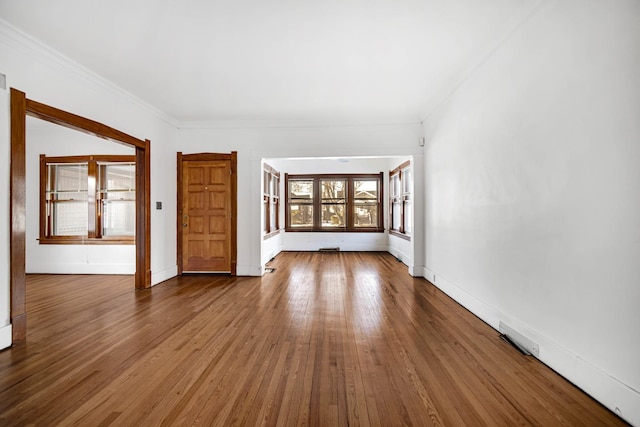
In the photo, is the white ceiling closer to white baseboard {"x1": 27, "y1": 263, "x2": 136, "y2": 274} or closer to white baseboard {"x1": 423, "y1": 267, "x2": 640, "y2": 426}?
white baseboard {"x1": 423, "y1": 267, "x2": 640, "y2": 426}

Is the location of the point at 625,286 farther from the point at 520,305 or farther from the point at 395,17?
the point at 395,17

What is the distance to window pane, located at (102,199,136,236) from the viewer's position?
587 cm

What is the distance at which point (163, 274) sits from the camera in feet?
17.0

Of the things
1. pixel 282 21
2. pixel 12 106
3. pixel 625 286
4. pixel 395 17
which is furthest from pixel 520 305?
pixel 12 106

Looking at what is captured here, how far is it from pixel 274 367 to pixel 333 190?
6909 mm

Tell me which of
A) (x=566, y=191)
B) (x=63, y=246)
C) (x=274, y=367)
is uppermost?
(x=566, y=191)

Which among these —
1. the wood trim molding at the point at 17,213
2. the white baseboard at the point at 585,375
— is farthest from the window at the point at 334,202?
the wood trim molding at the point at 17,213

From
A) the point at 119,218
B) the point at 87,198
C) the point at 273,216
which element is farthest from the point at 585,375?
the point at 87,198

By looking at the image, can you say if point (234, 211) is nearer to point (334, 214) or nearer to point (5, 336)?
point (5, 336)

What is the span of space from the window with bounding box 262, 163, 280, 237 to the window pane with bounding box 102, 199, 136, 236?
8.37ft

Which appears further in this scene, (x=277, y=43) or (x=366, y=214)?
(x=366, y=214)

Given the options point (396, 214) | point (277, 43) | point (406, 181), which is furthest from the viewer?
point (396, 214)

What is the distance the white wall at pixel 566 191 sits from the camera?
5.59 feet

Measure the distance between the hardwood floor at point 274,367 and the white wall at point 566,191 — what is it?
0.29 metres
